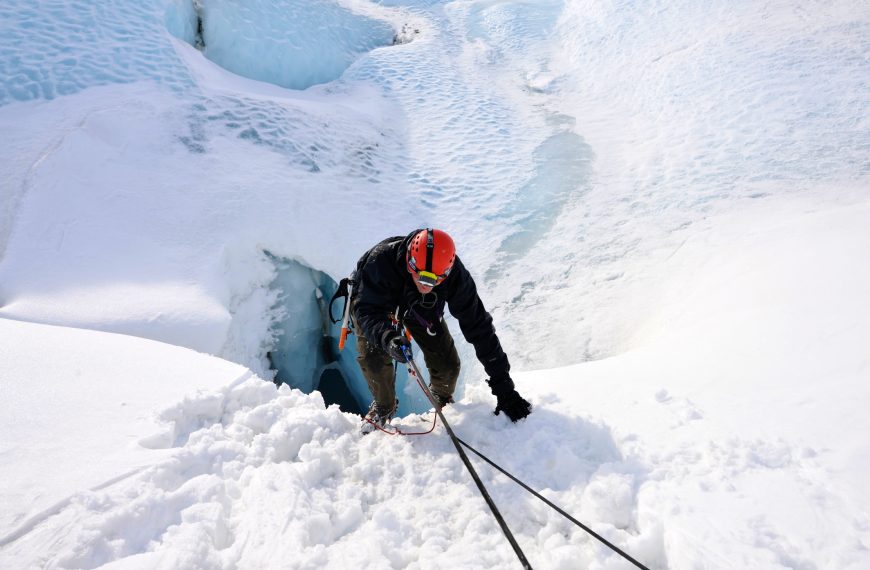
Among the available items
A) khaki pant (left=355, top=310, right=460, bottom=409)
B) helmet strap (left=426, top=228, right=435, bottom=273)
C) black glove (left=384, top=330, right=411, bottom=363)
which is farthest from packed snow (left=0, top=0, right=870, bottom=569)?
helmet strap (left=426, top=228, right=435, bottom=273)

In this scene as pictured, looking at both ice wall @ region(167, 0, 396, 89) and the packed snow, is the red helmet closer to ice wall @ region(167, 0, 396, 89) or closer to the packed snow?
the packed snow

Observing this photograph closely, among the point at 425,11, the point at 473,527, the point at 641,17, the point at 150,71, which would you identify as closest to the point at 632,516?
the point at 473,527

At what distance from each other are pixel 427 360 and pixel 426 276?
3.33 feet

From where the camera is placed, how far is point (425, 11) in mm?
12805

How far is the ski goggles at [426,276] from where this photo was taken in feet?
9.30

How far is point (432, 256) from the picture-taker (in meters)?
2.80

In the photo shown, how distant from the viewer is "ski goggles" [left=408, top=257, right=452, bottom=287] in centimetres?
284

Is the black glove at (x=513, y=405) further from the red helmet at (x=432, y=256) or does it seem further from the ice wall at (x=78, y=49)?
the ice wall at (x=78, y=49)

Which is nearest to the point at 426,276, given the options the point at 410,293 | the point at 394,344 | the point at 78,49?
the point at 410,293

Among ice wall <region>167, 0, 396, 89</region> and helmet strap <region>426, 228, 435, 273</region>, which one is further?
ice wall <region>167, 0, 396, 89</region>

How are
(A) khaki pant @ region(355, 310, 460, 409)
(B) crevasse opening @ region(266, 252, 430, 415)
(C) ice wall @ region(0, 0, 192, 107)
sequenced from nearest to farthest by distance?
1. (A) khaki pant @ region(355, 310, 460, 409)
2. (B) crevasse opening @ region(266, 252, 430, 415)
3. (C) ice wall @ region(0, 0, 192, 107)

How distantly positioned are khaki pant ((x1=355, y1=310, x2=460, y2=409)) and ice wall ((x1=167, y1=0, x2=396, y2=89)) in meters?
7.82

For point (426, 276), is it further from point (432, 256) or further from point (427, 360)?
point (427, 360)

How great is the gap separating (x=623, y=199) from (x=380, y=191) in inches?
134
